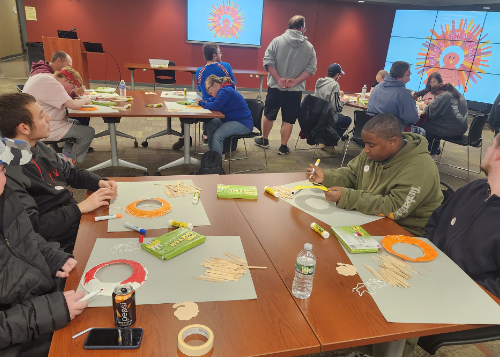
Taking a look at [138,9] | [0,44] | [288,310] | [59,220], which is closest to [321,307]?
[288,310]

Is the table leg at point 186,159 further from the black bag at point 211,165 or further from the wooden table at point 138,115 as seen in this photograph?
the black bag at point 211,165

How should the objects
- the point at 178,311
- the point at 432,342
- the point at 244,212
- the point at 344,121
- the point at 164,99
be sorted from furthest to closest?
the point at 344,121
the point at 164,99
the point at 244,212
the point at 432,342
the point at 178,311

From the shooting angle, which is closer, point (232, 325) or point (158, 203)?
point (232, 325)

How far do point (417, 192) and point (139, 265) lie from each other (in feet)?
4.35

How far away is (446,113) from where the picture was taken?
4355 mm

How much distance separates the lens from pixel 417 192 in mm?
1707

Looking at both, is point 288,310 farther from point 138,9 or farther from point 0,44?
point 0,44

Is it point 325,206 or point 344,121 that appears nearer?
point 325,206

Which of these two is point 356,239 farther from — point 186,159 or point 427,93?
point 427,93

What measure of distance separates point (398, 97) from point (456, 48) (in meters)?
5.76

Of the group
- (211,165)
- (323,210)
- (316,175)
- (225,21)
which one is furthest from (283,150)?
(225,21)

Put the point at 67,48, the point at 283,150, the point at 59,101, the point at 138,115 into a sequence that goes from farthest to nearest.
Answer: the point at 67,48, the point at 283,150, the point at 138,115, the point at 59,101

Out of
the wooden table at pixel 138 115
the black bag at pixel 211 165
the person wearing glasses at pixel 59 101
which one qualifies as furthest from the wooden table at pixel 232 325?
the person wearing glasses at pixel 59 101

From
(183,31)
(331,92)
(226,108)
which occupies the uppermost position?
(183,31)
